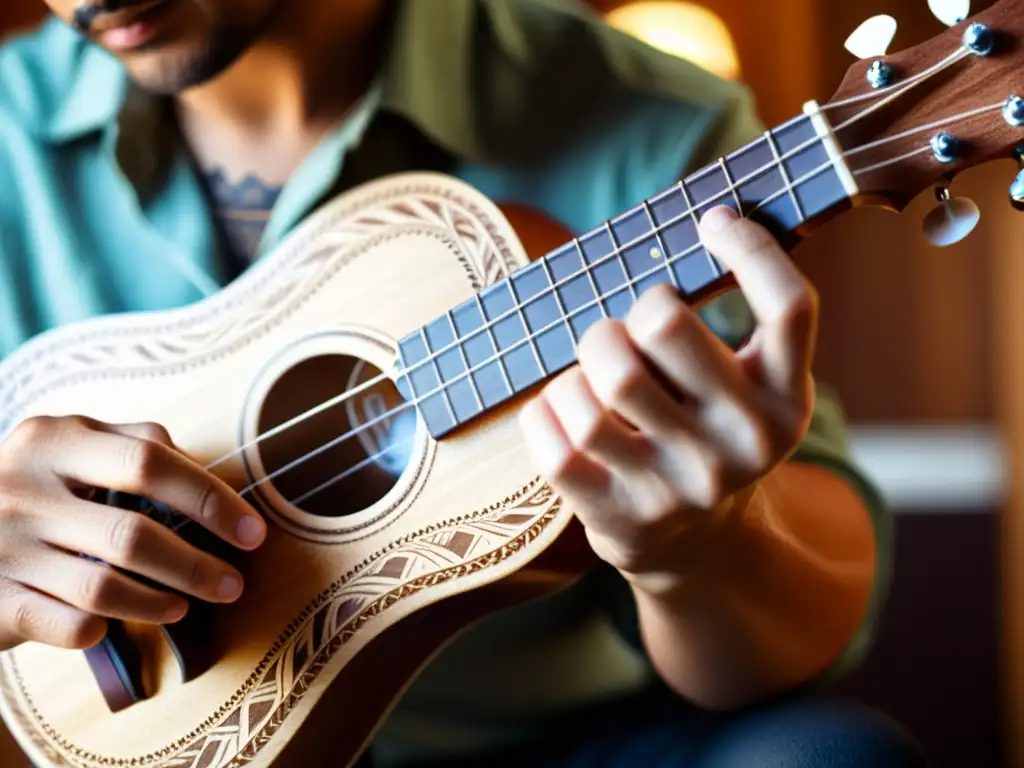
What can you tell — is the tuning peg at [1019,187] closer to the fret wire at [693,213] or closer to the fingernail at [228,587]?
the fret wire at [693,213]

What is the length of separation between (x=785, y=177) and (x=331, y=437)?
35 centimetres

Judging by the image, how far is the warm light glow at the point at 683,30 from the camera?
188cm

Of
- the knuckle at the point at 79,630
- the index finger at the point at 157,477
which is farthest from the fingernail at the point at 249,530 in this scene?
the knuckle at the point at 79,630

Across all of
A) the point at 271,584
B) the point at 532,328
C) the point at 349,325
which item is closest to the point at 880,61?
the point at 532,328

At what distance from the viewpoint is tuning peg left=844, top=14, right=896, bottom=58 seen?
0.49 meters

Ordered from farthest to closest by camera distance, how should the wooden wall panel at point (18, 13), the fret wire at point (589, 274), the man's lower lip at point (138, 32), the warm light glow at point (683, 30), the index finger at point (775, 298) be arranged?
the warm light glow at point (683, 30)
the wooden wall panel at point (18, 13)
the man's lower lip at point (138, 32)
the fret wire at point (589, 274)
the index finger at point (775, 298)

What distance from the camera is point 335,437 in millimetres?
706

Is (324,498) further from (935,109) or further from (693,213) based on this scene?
(935,109)

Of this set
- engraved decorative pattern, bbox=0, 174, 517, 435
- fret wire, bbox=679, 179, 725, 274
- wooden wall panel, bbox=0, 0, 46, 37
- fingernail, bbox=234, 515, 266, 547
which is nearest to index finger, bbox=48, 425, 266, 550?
fingernail, bbox=234, 515, 266, 547

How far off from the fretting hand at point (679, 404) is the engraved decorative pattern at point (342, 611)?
0.33ft

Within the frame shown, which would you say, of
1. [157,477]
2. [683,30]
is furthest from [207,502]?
[683,30]

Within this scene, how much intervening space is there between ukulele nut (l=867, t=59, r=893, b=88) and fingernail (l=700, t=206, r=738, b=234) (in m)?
0.09

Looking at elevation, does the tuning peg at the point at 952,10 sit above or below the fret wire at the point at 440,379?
above

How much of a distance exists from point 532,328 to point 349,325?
0.18m
